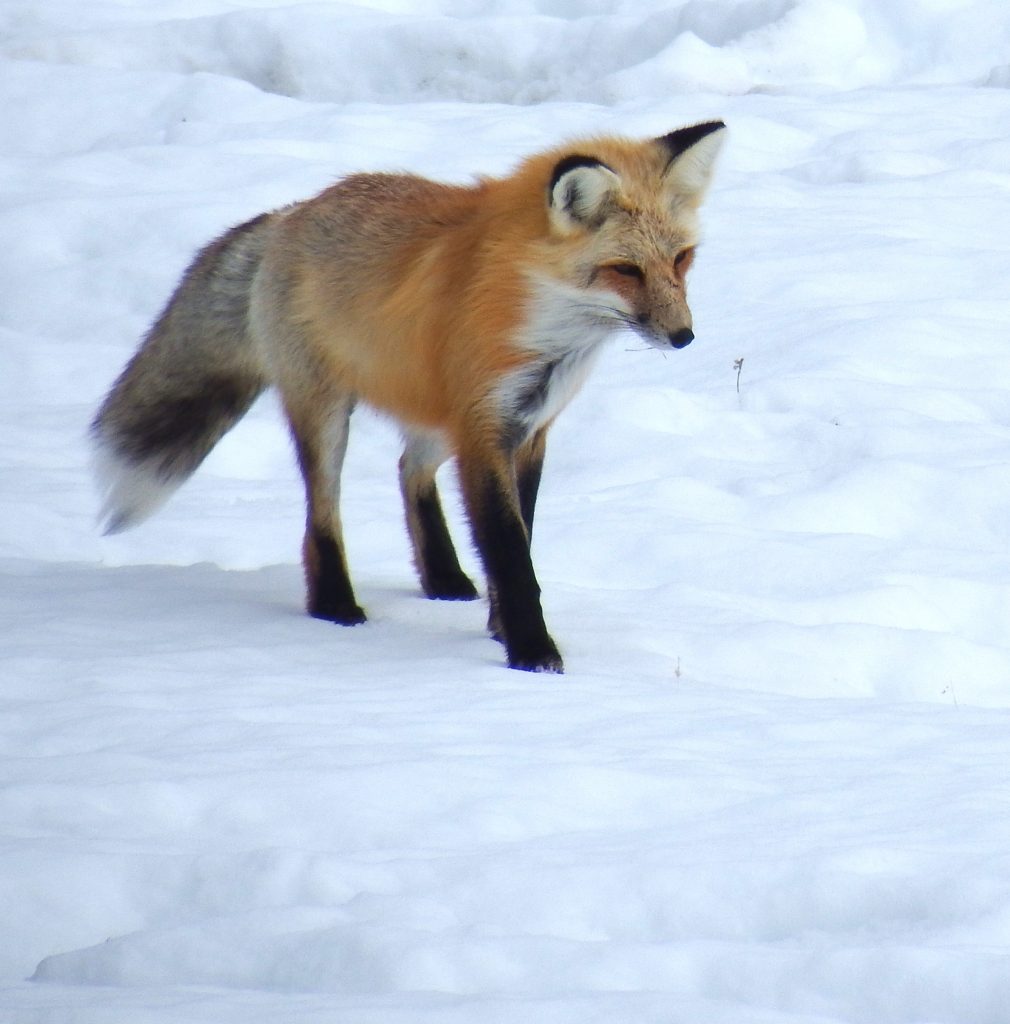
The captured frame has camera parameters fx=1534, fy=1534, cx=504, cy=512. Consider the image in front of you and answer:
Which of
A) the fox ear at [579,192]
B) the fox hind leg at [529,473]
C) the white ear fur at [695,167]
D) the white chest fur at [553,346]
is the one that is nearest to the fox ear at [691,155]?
the white ear fur at [695,167]

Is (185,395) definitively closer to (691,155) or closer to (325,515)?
(325,515)

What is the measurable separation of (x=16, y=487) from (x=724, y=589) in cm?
295

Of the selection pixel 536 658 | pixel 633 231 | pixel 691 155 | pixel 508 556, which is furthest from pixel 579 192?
pixel 536 658

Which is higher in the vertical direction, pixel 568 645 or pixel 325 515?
pixel 325 515

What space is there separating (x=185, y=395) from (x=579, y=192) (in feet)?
5.92

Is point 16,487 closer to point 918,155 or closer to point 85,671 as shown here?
point 85,671

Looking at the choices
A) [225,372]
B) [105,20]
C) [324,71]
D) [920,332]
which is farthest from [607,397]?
[105,20]

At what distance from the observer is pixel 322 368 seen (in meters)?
5.05

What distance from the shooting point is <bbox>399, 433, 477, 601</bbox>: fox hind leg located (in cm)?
543

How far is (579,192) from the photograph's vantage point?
13.9 feet

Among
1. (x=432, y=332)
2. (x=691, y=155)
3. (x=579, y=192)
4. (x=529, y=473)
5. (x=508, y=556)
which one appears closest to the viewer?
(x=579, y=192)

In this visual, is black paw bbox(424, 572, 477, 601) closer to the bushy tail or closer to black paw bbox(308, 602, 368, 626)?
black paw bbox(308, 602, 368, 626)

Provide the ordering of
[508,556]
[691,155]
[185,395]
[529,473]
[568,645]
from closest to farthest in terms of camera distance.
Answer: [691,155] → [508,556] → [568,645] → [529,473] → [185,395]

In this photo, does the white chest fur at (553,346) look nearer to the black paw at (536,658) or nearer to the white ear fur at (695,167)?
the white ear fur at (695,167)
